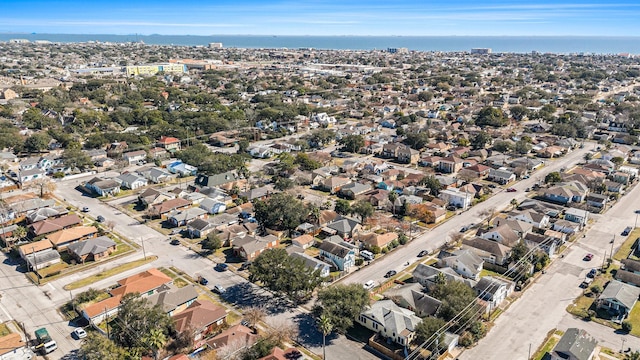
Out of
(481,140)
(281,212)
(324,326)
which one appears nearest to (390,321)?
(324,326)

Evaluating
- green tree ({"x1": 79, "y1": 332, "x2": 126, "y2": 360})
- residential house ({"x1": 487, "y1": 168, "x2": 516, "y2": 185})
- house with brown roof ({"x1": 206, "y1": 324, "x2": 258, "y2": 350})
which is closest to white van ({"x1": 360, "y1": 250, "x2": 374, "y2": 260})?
house with brown roof ({"x1": 206, "y1": 324, "x2": 258, "y2": 350})

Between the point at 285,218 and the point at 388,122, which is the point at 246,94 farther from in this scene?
the point at 285,218

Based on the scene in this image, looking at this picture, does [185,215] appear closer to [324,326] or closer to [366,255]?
[366,255]

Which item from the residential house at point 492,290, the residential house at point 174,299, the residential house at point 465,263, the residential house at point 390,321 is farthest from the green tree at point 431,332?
the residential house at point 174,299

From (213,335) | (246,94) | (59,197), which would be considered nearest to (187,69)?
(246,94)

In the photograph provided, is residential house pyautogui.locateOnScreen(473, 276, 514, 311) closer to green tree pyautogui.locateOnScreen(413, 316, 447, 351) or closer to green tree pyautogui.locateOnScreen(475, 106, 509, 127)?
green tree pyautogui.locateOnScreen(413, 316, 447, 351)
